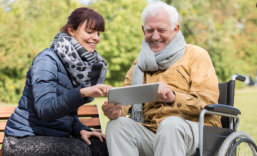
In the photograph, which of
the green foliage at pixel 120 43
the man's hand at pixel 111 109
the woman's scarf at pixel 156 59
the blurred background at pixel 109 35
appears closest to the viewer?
the man's hand at pixel 111 109

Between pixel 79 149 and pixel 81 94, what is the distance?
16.4 inches

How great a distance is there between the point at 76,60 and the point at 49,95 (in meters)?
0.35

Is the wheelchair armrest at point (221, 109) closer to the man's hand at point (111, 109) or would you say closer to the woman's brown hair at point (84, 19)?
the man's hand at point (111, 109)

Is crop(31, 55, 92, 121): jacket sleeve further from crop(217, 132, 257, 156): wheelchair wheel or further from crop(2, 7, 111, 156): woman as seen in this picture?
crop(217, 132, 257, 156): wheelchair wheel

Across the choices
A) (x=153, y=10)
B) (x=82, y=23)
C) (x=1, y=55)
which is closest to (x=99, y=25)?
(x=82, y=23)

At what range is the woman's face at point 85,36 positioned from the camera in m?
2.79

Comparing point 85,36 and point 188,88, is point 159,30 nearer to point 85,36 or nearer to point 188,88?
point 188,88

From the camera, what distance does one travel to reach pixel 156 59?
3.04 metres

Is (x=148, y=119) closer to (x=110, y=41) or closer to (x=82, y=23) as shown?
(x=82, y=23)

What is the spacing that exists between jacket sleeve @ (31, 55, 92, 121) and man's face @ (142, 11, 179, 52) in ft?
2.77

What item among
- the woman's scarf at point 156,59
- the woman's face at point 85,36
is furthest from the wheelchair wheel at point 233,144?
the woman's face at point 85,36

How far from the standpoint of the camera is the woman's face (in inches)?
110

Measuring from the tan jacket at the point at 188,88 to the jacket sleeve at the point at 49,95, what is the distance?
69 centimetres

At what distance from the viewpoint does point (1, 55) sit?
45.7ft
